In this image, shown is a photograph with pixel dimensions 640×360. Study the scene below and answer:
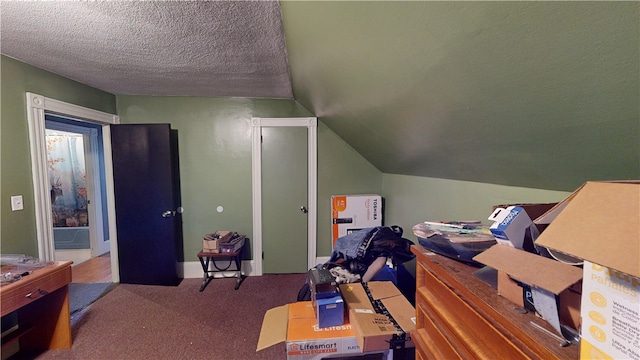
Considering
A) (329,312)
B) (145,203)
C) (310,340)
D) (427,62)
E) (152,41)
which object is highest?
(152,41)

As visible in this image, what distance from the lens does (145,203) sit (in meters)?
2.79

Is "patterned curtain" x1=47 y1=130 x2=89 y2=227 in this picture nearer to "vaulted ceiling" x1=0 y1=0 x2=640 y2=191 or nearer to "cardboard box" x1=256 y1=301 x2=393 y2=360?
"vaulted ceiling" x1=0 y1=0 x2=640 y2=191

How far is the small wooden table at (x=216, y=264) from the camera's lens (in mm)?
2717

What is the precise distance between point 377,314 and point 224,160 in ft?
8.28

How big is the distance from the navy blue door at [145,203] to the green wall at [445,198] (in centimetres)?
270

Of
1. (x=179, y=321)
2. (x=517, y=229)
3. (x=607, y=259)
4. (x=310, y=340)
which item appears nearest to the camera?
(x=607, y=259)

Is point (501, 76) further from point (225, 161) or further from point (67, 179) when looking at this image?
point (67, 179)

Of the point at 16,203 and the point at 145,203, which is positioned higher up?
the point at 16,203

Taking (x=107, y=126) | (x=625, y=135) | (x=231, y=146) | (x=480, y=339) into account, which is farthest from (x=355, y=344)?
(x=107, y=126)

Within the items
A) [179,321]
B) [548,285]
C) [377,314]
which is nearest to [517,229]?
[548,285]

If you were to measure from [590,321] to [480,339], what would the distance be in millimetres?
318

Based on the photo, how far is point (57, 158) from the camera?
3.67 m

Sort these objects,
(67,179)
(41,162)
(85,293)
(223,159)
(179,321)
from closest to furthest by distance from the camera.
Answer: (41,162)
(179,321)
(85,293)
(223,159)
(67,179)

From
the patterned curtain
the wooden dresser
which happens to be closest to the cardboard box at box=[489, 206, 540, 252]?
the wooden dresser
